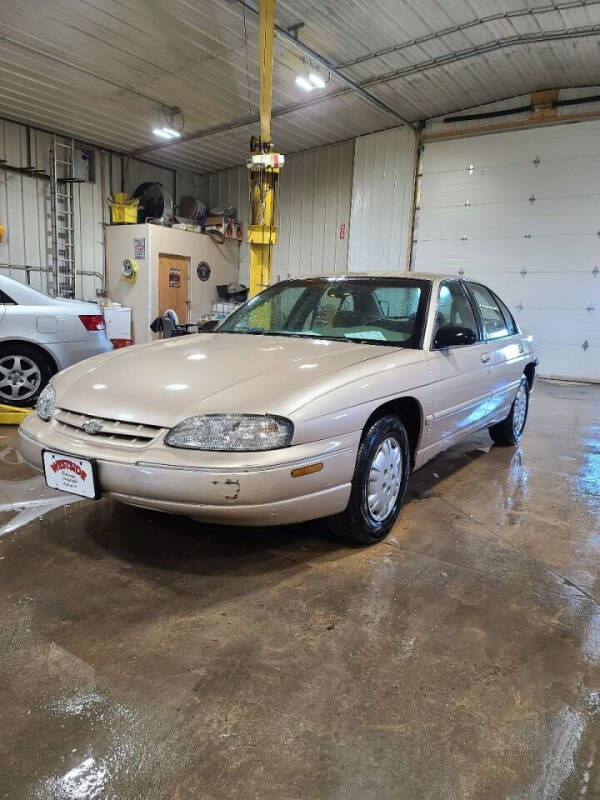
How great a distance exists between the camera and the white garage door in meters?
8.56

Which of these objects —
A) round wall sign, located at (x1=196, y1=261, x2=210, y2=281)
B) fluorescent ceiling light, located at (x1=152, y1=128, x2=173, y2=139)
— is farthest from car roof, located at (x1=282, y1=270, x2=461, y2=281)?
round wall sign, located at (x1=196, y1=261, x2=210, y2=281)

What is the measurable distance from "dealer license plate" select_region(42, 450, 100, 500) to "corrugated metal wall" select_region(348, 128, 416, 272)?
345 inches

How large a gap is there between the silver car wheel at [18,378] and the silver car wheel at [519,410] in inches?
166

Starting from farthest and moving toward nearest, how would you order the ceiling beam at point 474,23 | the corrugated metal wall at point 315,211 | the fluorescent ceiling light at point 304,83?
the corrugated metal wall at point 315,211 → the fluorescent ceiling light at point 304,83 → the ceiling beam at point 474,23

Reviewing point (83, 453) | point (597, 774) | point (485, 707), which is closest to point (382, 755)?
point (485, 707)

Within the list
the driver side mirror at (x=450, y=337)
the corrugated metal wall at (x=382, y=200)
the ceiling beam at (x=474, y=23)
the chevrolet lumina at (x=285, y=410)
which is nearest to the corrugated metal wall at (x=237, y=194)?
the corrugated metal wall at (x=382, y=200)

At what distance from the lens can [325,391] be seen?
7.14 feet

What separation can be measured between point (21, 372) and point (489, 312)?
404 centimetres

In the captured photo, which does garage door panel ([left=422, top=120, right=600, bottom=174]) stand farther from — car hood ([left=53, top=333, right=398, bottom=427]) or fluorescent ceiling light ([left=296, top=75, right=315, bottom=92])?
car hood ([left=53, top=333, right=398, bottom=427])

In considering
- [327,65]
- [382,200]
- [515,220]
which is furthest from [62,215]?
[515,220]

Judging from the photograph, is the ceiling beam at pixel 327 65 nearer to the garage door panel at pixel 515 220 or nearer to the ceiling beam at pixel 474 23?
the ceiling beam at pixel 474 23

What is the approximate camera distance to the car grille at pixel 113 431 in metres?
2.09

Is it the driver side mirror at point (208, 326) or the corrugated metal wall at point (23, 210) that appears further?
the corrugated metal wall at point (23, 210)

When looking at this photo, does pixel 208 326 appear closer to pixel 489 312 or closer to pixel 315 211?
pixel 489 312
